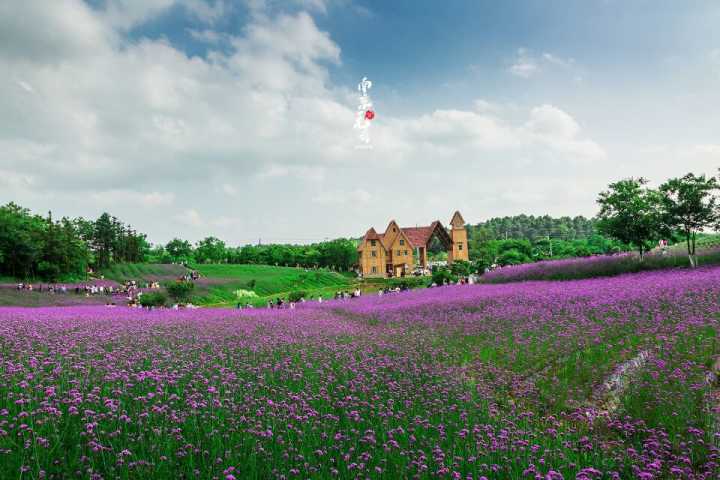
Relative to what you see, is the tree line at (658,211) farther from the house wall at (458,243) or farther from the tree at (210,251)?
the tree at (210,251)

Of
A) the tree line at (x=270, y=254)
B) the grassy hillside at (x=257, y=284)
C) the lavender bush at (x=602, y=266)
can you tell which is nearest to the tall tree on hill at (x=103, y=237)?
the grassy hillside at (x=257, y=284)

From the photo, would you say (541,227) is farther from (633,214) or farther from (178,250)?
(633,214)

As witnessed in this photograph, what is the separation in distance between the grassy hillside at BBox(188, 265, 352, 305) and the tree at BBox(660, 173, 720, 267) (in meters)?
27.3

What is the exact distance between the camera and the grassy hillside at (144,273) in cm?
5541

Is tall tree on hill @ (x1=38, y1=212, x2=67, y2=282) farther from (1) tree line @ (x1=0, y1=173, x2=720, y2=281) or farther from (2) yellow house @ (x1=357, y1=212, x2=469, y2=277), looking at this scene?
(2) yellow house @ (x1=357, y1=212, x2=469, y2=277)

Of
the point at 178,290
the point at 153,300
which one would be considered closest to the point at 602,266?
the point at 153,300

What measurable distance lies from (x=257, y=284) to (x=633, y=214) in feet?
136

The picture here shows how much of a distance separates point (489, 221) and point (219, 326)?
183m

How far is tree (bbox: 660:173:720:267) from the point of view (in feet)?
80.2

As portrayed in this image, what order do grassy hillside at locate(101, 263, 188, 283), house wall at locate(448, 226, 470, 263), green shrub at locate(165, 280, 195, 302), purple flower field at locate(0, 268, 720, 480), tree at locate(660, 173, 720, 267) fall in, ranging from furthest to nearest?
house wall at locate(448, 226, 470, 263) < grassy hillside at locate(101, 263, 188, 283) < green shrub at locate(165, 280, 195, 302) < tree at locate(660, 173, 720, 267) < purple flower field at locate(0, 268, 720, 480)

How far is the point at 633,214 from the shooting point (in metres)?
26.4

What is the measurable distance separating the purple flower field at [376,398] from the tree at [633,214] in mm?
15441

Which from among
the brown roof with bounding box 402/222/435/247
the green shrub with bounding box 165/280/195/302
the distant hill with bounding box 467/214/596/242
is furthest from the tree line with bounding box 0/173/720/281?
Result: the distant hill with bounding box 467/214/596/242

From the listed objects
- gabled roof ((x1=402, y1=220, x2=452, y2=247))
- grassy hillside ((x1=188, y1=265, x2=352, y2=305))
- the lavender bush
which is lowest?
grassy hillside ((x1=188, y1=265, x2=352, y2=305))
